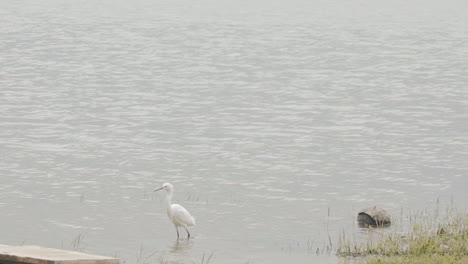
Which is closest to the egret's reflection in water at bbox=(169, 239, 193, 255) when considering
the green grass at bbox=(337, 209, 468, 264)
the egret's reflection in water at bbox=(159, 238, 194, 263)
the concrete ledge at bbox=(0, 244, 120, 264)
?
the egret's reflection in water at bbox=(159, 238, 194, 263)

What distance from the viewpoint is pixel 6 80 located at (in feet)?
149

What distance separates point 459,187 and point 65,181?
28.7 ft

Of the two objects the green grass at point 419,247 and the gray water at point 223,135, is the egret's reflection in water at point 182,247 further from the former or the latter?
the green grass at point 419,247

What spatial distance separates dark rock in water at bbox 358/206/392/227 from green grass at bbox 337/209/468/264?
807mm

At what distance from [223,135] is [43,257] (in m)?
22.7

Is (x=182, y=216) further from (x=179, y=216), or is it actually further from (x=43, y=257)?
(x=43, y=257)

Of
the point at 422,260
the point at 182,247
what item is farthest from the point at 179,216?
the point at 422,260

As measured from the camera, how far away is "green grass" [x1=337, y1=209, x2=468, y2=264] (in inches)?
583

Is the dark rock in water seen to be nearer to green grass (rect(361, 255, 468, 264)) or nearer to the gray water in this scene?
the gray water

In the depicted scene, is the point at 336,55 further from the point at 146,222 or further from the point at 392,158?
the point at 146,222

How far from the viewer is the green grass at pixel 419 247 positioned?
1482 centimetres

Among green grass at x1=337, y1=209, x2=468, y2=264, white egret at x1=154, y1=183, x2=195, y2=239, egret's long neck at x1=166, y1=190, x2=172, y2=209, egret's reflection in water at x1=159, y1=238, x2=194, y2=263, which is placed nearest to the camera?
green grass at x1=337, y1=209, x2=468, y2=264

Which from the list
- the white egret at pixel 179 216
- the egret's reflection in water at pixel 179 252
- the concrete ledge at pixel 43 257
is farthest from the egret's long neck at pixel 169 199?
the concrete ledge at pixel 43 257

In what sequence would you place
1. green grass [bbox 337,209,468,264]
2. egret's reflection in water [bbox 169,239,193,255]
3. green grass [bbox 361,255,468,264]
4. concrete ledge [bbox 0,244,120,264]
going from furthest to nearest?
1. egret's reflection in water [bbox 169,239,193,255]
2. green grass [bbox 337,209,468,264]
3. green grass [bbox 361,255,468,264]
4. concrete ledge [bbox 0,244,120,264]
